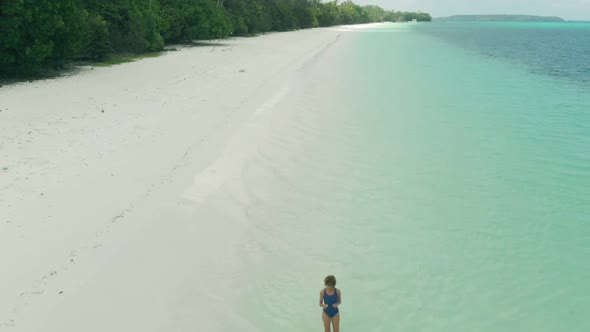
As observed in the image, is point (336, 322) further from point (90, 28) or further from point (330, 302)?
point (90, 28)

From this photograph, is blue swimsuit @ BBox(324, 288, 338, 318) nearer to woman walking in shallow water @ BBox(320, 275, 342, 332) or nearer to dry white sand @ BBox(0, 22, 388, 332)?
woman walking in shallow water @ BBox(320, 275, 342, 332)

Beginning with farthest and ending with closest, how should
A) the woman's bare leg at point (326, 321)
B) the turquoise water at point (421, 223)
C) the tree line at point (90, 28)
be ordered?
1. the tree line at point (90, 28)
2. the turquoise water at point (421, 223)
3. the woman's bare leg at point (326, 321)

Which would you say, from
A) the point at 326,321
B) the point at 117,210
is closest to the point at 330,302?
the point at 326,321

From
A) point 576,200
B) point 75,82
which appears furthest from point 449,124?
point 75,82

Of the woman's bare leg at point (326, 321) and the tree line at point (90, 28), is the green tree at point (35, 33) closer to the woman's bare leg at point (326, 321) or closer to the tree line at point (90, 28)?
the tree line at point (90, 28)

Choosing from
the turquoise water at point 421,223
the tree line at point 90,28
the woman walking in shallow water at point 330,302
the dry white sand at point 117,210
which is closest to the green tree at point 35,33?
the tree line at point 90,28
